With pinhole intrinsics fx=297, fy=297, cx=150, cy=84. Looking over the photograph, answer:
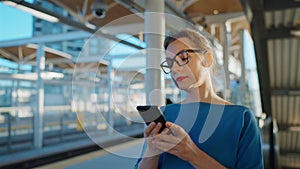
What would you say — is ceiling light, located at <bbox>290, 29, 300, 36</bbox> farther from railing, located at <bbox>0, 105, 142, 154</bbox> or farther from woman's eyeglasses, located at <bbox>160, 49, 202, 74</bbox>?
woman's eyeglasses, located at <bbox>160, 49, 202, 74</bbox>

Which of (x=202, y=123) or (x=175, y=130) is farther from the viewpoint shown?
(x=202, y=123)

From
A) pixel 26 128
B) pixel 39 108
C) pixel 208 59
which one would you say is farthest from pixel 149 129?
pixel 26 128

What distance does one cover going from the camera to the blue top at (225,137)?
0.73 m

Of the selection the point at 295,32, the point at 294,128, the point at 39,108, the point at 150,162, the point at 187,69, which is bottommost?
the point at 294,128

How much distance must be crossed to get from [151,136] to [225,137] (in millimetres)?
200

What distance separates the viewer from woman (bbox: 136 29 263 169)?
72cm

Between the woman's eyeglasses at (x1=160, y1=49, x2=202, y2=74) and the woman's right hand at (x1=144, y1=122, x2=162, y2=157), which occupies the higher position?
the woman's eyeglasses at (x1=160, y1=49, x2=202, y2=74)

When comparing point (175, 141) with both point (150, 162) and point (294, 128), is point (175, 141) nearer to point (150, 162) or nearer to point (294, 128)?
point (150, 162)

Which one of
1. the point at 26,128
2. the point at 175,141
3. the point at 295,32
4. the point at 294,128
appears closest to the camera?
the point at 175,141

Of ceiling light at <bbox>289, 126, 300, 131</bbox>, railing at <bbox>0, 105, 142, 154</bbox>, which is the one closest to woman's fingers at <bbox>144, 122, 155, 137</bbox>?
railing at <bbox>0, 105, 142, 154</bbox>

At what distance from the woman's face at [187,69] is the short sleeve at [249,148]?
15cm

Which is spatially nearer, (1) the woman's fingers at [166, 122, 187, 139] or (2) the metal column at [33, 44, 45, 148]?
(1) the woman's fingers at [166, 122, 187, 139]

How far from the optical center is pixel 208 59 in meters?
0.78

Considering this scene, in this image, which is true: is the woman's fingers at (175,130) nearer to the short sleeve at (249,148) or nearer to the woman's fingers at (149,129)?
the woman's fingers at (149,129)
